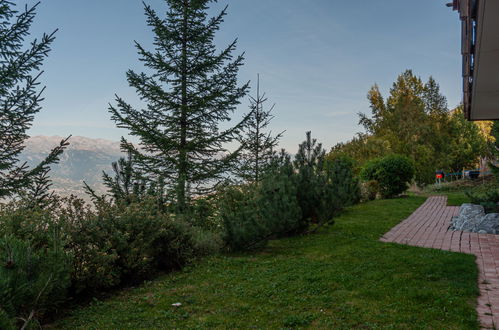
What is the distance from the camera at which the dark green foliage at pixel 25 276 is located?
6.86 feet

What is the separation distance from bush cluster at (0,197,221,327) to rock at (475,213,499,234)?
680cm

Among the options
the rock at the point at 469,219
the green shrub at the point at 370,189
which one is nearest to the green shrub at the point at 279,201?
the rock at the point at 469,219

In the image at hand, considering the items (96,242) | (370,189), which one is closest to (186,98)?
(96,242)

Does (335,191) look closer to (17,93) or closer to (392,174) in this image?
(17,93)

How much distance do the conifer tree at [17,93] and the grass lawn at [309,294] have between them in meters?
4.01

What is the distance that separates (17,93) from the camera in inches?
269

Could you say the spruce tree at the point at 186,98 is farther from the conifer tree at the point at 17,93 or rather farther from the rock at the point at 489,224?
the rock at the point at 489,224

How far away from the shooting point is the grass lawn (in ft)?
11.2

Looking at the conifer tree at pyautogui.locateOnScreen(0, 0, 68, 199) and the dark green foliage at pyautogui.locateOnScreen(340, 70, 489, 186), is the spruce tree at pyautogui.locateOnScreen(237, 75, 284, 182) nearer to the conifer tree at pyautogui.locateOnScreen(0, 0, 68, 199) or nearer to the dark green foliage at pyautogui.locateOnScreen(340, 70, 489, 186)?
the conifer tree at pyautogui.locateOnScreen(0, 0, 68, 199)

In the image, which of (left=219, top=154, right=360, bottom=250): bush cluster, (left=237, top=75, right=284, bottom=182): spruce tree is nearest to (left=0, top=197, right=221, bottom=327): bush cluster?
(left=219, top=154, right=360, bottom=250): bush cluster

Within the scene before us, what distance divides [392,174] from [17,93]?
15.4 meters

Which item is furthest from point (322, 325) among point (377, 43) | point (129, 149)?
point (377, 43)

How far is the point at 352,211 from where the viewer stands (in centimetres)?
1234

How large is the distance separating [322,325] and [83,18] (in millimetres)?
13481
